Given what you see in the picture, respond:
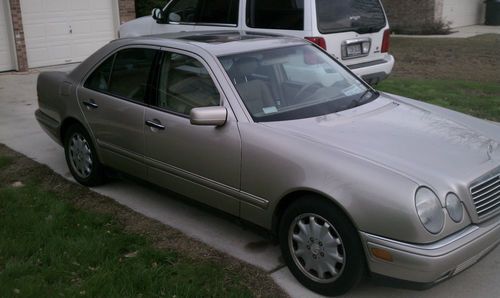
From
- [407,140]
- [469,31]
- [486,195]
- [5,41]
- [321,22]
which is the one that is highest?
[321,22]

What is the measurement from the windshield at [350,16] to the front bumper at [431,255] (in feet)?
15.4

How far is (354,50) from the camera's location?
8.08 meters

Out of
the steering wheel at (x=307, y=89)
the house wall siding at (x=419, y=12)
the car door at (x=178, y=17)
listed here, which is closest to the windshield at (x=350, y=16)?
the car door at (x=178, y=17)

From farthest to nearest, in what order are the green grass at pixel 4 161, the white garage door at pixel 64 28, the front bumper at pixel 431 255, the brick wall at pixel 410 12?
the brick wall at pixel 410 12, the white garage door at pixel 64 28, the green grass at pixel 4 161, the front bumper at pixel 431 255

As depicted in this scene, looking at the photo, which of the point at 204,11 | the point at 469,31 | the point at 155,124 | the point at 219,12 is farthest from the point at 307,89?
the point at 469,31

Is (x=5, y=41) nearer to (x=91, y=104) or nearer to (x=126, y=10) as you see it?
(x=126, y=10)

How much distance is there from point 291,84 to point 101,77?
1.87 metres

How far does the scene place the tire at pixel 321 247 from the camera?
136 inches

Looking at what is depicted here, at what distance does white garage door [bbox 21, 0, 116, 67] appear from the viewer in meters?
12.4

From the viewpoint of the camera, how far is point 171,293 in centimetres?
364

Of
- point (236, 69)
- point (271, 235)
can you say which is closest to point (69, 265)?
point (271, 235)

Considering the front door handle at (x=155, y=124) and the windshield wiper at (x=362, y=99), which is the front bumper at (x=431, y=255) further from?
the front door handle at (x=155, y=124)

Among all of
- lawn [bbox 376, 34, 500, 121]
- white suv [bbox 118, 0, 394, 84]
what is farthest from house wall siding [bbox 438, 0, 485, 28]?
white suv [bbox 118, 0, 394, 84]

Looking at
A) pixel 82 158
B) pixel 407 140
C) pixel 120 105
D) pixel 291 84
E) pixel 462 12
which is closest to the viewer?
pixel 407 140
